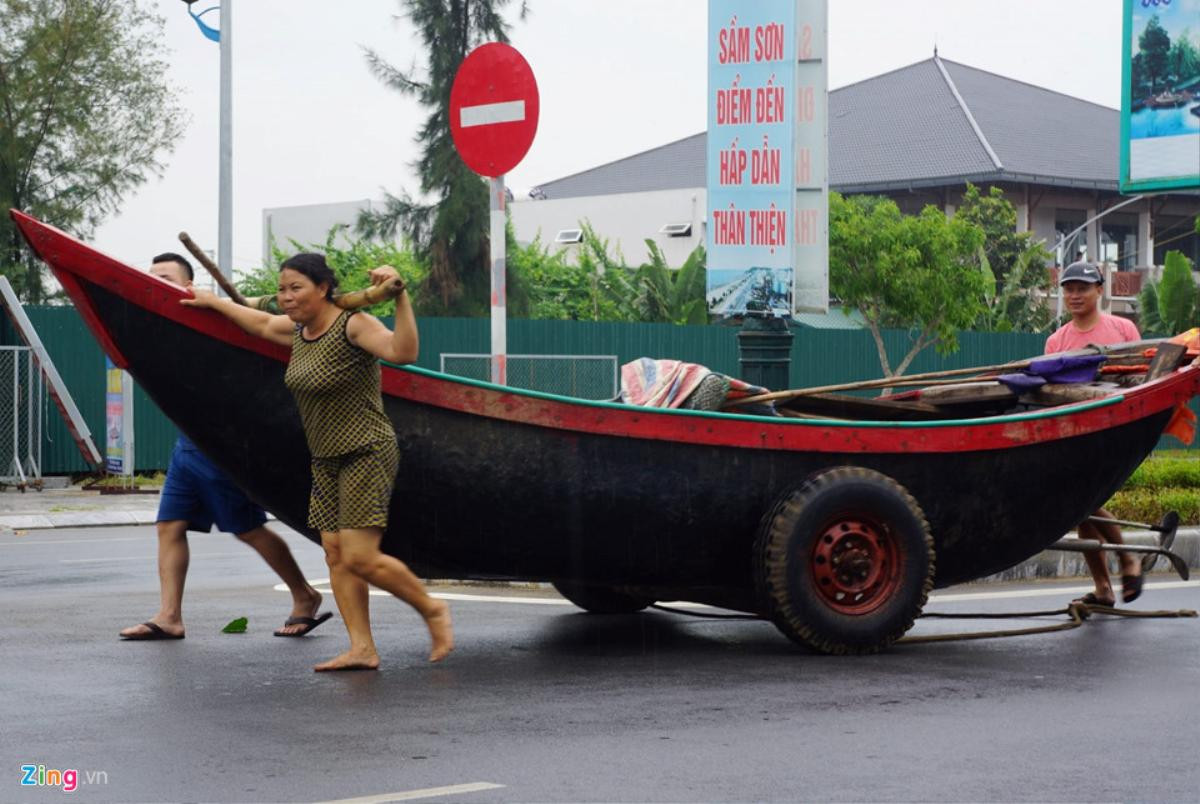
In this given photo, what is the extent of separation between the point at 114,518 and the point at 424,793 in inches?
514

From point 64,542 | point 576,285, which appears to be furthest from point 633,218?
point 64,542

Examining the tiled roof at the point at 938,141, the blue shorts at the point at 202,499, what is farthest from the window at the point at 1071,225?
the blue shorts at the point at 202,499

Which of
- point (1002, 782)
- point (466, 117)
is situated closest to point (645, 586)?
point (1002, 782)

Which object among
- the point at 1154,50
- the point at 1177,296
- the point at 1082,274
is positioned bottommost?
the point at 1082,274

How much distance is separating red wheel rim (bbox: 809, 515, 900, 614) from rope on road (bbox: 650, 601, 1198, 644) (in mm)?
580

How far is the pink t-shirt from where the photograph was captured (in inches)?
374

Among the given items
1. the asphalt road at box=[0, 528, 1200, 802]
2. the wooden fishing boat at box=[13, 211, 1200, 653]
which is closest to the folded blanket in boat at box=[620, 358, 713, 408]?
the wooden fishing boat at box=[13, 211, 1200, 653]

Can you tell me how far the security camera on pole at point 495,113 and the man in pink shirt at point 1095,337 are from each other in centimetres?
327

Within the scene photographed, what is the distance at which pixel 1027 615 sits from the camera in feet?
30.1

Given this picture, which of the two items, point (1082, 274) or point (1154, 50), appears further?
point (1154, 50)

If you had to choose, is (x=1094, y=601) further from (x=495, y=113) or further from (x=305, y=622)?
(x=495, y=113)

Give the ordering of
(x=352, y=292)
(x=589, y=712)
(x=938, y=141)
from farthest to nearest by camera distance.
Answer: (x=938, y=141), (x=352, y=292), (x=589, y=712)

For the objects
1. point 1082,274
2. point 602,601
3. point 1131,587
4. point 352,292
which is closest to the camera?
point 352,292

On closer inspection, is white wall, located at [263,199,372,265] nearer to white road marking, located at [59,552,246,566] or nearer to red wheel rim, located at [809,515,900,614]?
white road marking, located at [59,552,246,566]
